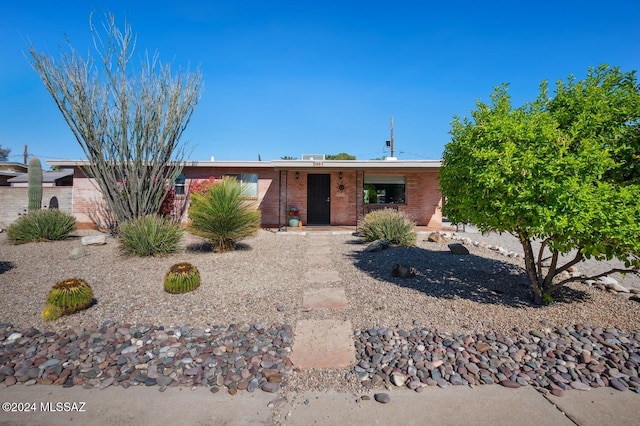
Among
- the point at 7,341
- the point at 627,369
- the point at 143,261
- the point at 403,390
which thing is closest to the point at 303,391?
the point at 403,390

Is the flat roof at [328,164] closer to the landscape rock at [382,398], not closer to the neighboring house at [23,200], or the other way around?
the neighboring house at [23,200]

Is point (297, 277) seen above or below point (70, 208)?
below

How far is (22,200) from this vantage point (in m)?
14.0

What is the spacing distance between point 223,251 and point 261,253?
38.3 inches

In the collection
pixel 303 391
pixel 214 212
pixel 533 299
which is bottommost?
pixel 303 391

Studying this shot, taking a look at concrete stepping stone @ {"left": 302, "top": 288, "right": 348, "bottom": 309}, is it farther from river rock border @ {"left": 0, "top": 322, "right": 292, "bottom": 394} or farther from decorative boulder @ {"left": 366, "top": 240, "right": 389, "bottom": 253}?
decorative boulder @ {"left": 366, "top": 240, "right": 389, "bottom": 253}

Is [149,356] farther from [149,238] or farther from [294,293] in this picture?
[149,238]

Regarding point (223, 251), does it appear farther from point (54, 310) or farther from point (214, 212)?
point (54, 310)

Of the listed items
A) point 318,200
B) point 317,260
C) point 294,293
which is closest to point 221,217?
point 317,260

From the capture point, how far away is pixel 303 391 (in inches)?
104

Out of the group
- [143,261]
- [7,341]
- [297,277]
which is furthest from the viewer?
[143,261]

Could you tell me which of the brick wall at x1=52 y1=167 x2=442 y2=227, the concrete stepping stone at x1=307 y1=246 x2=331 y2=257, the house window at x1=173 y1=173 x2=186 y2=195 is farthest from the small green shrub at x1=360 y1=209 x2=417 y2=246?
the house window at x1=173 y1=173 x2=186 y2=195

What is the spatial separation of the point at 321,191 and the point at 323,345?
11.7 meters

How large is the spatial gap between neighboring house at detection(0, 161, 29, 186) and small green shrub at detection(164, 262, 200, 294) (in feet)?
81.5
